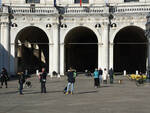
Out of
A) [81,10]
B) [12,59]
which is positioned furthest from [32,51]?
[81,10]

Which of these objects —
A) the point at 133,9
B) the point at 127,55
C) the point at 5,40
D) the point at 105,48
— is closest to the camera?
the point at 133,9

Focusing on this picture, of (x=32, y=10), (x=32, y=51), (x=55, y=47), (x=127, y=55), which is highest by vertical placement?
(x=32, y=10)

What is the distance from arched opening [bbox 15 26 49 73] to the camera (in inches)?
1652

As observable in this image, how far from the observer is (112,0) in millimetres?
37312

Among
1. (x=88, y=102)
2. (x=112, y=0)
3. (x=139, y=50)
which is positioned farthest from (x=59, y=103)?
(x=139, y=50)

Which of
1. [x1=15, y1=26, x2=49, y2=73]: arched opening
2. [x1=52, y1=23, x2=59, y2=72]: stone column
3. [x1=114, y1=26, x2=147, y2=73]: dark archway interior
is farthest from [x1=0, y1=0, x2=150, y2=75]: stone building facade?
[x1=114, y1=26, x2=147, y2=73]: dark archway interior

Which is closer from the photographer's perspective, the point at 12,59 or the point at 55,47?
the point at 55,47

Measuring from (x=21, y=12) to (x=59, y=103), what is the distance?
954 inches

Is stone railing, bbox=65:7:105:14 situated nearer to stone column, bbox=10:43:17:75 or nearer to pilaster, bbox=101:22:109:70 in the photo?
pilaster, bbox=101:22:109:70

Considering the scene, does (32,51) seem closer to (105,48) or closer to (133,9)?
(105,48)

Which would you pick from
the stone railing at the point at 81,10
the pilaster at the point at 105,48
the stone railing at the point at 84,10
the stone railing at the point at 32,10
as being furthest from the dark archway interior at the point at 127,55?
the stone railing at the point at 32,10

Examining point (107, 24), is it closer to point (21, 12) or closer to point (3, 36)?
point (21, 12)

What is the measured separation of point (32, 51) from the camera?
160 feet

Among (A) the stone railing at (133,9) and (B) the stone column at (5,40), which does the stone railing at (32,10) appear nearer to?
(B) the stone column at (5,40)
